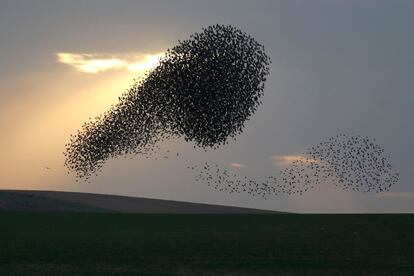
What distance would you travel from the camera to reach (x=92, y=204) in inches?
3607

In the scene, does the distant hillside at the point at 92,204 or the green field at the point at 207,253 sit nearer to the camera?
the green field at the point at 207,253

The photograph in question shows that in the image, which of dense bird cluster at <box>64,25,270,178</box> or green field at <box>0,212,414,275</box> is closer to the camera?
green field at <box>0,212,414,275</box>

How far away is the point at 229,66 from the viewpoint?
198 feet

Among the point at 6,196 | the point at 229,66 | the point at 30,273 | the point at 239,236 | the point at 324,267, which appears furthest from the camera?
the point at 6,196

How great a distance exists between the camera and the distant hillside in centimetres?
8612

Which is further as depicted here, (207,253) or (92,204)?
(92,204)

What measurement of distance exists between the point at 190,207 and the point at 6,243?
59.9 meters

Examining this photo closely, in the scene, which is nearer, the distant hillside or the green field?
the green field

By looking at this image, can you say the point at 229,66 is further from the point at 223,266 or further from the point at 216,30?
the point at 223,266

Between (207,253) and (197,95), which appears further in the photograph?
(197,95)

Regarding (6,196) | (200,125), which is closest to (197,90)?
(200,125)

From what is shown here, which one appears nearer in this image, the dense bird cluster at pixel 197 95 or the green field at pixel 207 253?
the green field at pixel 207 253

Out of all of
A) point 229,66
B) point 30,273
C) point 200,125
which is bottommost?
point 30,273

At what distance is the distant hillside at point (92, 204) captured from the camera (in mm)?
86125
